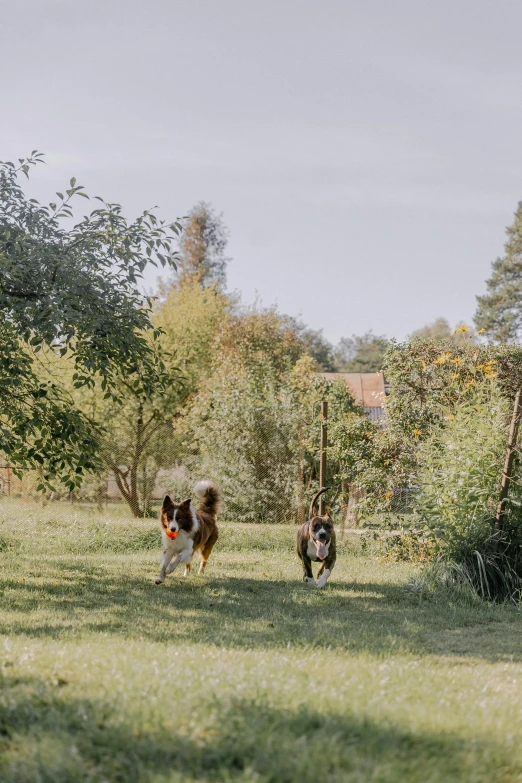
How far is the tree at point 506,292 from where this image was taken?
5050cm

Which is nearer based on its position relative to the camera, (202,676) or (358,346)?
(202,676)

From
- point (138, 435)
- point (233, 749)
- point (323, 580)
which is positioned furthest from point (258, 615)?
point (138, 435)

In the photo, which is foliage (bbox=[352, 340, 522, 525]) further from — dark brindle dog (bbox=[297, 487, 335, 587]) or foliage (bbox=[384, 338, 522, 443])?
dark brindle dog (bbox=[297, 487, 335, 587])

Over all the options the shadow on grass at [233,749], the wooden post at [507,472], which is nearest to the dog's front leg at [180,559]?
the wooden post at [507,472]

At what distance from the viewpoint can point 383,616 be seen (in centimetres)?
760

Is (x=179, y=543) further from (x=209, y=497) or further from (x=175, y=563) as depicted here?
(x=209, y=497)

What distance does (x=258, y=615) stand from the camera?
739cm

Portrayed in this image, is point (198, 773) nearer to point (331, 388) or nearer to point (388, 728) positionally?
point (388, 728)

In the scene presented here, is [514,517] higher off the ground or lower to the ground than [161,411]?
lower

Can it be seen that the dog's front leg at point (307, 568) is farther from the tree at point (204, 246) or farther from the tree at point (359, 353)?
the tree at point (359, 353)

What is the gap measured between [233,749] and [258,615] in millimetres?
4042

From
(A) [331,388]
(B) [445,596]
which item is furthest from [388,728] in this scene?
(A) [331,388]

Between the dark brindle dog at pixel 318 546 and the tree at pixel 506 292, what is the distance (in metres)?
42.9

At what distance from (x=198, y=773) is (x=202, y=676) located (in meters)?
1.11
